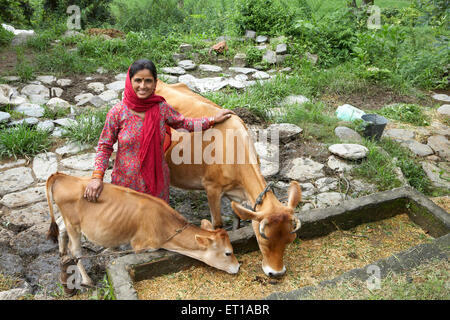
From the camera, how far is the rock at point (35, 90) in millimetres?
7504

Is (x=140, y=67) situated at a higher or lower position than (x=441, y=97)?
higher

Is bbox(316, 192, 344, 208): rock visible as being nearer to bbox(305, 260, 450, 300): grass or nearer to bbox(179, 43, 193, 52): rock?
bbox(305, 260, 450, 300): grass

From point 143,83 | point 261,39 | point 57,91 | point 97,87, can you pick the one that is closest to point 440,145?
point 261,39

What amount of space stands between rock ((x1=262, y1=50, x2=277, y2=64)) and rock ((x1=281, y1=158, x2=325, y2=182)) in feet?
13.6

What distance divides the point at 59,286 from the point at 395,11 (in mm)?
13695

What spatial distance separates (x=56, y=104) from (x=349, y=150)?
475 centimetres

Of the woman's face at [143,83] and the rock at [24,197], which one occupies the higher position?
the woman's face at [143,83]

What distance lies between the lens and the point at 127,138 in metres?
3.79

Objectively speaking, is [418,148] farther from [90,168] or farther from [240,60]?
[90,168]

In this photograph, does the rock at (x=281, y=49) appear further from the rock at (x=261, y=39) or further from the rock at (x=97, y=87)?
the rock at (x=97, y=87)

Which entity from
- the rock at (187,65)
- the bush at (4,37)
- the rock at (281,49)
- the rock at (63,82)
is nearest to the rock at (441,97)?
the rock at (281,49)

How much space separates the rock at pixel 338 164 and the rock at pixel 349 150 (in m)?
0.07

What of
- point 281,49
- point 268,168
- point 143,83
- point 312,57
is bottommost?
point 268,168
